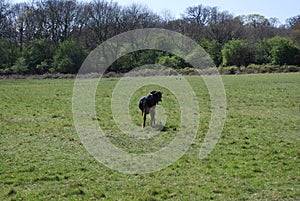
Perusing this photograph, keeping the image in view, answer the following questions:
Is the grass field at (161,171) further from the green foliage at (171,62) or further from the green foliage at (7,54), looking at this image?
the green foliage at (7,54)

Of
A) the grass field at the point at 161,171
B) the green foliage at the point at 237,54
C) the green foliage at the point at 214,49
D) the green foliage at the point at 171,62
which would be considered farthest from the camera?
the green foliage at the point at 214,49

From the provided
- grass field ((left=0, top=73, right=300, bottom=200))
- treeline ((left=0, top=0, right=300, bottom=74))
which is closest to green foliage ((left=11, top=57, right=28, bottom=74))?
treeline ((left=0, top=0, right=300, bottom=74))

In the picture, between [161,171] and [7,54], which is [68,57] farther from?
[161,171]

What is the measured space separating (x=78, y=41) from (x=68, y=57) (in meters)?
7.27

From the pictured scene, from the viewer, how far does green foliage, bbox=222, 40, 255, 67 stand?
85562mm

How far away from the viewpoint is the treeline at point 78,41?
78.4 metres

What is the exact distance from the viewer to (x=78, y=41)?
8500cm

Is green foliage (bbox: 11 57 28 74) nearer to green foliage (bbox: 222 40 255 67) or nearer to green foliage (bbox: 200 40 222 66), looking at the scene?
green foliage (bbox: 200 40 222 66)

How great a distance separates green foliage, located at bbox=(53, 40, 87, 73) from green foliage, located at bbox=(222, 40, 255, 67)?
102 feet

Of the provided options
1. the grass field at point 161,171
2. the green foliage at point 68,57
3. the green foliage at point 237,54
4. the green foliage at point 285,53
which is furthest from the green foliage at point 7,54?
the grass field at point 161,171

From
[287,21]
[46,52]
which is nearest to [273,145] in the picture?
[46,52]

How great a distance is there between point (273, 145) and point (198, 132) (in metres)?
3.24

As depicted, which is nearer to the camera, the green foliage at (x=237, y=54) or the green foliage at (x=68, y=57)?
the green foliage at (x=68, y=57)

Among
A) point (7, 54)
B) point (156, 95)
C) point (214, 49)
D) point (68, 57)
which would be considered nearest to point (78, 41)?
point (68, 57)
